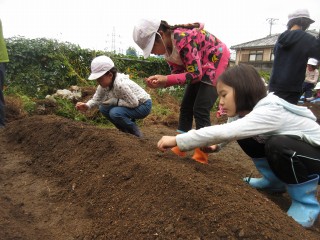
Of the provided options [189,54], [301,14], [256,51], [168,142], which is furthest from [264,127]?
[256,51]

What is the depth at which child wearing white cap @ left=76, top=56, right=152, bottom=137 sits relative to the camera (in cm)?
338

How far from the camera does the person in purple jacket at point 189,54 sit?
2678 millimetres

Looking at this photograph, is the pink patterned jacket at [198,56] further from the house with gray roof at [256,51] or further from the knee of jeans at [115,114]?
the house with gray roof at [256,51]

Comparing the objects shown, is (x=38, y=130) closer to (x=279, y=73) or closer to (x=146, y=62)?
(x=279, y=73)

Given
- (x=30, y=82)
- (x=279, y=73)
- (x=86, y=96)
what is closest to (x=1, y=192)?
(x=279, y=73)

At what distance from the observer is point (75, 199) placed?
2.18 meters

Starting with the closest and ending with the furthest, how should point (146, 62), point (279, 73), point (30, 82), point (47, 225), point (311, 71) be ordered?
1. point (47, 225)
2. point (279, 73)
3. point (30, 82)
4. point (311, 71)
5. point (146, 62)

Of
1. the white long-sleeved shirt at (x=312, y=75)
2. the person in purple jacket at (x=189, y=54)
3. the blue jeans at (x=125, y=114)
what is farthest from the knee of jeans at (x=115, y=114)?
the white long-sleeved shirt at (x=312, y=75)

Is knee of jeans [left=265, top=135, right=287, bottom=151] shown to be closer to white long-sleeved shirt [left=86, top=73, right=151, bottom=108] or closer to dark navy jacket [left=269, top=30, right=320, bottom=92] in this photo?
dark navy jacket [left=269, top=30, right=320, bottom=92]

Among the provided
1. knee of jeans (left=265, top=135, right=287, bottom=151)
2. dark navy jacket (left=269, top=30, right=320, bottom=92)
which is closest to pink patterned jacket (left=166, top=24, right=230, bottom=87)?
dark navy jacket (left=269, top=30, right=320, bottom=92)

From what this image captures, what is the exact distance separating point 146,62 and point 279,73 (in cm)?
727

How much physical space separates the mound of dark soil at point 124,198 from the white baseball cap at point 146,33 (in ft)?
2.98

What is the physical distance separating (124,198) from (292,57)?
227 cm

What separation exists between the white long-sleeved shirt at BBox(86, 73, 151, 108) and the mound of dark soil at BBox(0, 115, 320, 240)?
68 centimetres
